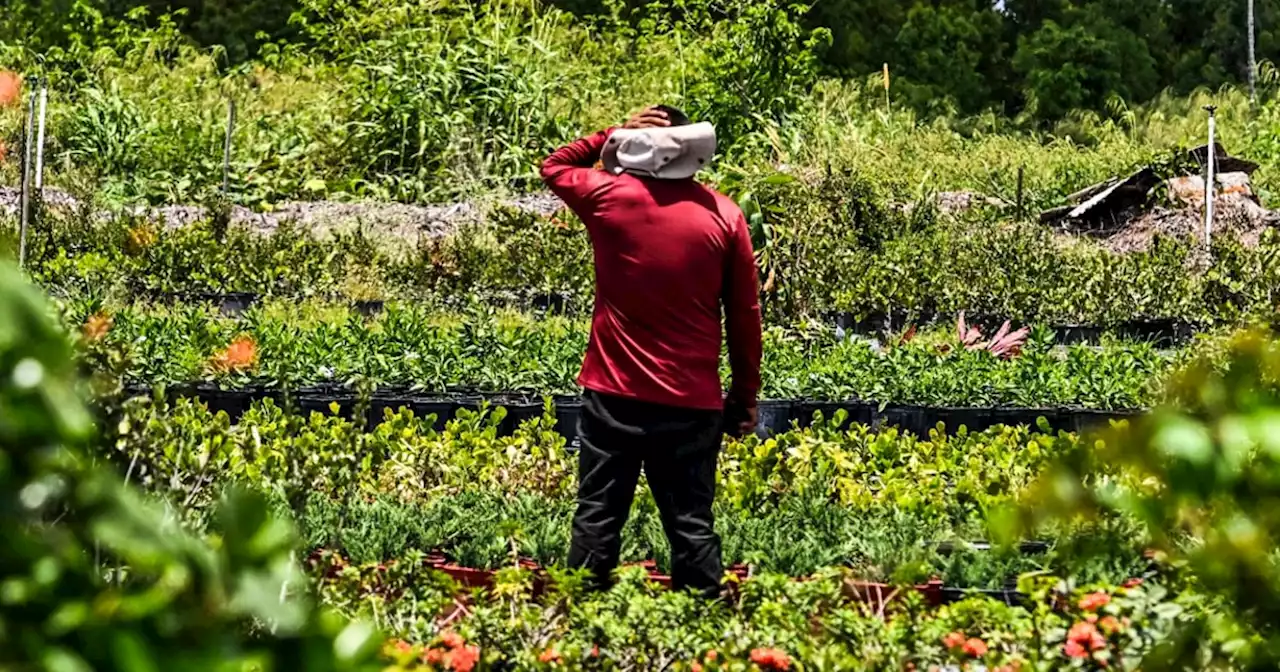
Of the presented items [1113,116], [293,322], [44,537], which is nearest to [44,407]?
[44,537]

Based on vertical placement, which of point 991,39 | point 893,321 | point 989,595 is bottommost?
point 893,321

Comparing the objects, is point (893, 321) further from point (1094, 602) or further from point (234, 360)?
point (1094, 602)

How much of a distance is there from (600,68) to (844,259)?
28.5 feet

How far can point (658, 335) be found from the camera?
4.25m

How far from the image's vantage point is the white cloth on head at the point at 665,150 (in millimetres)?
4246

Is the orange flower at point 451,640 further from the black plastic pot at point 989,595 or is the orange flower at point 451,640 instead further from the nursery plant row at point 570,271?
the nursery plant row at point 570,271

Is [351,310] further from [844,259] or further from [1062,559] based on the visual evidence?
[1062,559]

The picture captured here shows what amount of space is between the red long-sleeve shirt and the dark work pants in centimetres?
5

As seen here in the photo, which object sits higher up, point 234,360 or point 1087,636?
point 1087,636

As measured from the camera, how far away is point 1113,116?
23.0 metres

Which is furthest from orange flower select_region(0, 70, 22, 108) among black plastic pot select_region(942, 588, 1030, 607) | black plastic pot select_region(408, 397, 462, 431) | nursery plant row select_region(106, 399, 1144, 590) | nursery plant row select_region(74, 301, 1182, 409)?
black plastic pot select_region(942, 588, 1030, 607)

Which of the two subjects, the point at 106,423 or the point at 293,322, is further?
the point at 293,322

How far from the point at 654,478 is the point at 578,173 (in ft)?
2.57

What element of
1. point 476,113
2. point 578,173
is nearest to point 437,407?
point 578,173
